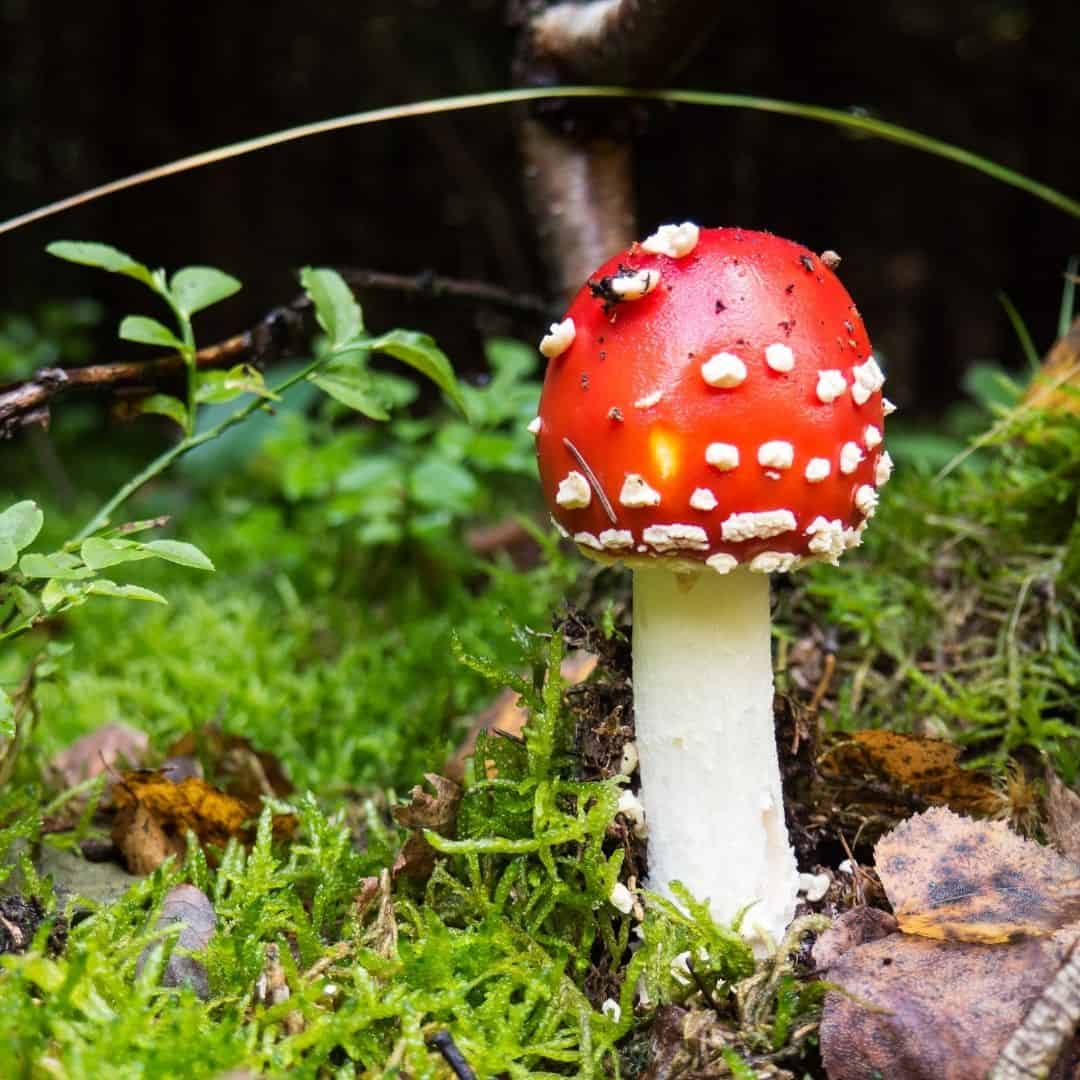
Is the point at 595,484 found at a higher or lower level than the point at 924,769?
higher

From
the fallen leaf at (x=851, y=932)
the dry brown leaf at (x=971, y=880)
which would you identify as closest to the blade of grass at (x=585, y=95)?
the dry brown leaf at (x=971, y=880)

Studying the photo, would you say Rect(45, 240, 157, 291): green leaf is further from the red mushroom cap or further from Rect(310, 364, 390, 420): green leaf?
the red mushroom cap

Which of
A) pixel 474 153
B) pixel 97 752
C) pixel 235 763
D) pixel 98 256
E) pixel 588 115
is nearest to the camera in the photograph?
pixel 98 256

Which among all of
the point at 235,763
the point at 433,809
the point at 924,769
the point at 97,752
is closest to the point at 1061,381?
the point at 924,769

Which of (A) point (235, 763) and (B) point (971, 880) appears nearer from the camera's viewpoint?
(B) point (971, 880)

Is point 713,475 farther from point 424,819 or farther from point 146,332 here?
point 146,332

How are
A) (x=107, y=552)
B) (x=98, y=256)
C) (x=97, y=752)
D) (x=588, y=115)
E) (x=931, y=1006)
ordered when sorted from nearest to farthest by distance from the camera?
(x=931, y=1006)
(x=107, y=552)
(x=98, y=256)
(x=97, y=752)
(x=588, y=115)

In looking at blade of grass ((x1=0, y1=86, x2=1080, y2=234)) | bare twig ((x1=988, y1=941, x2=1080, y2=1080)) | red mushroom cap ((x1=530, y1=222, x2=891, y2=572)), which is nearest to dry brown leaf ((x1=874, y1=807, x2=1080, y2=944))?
bare twig ((x1=988, y1=941, x2=1080, y2=1080))
